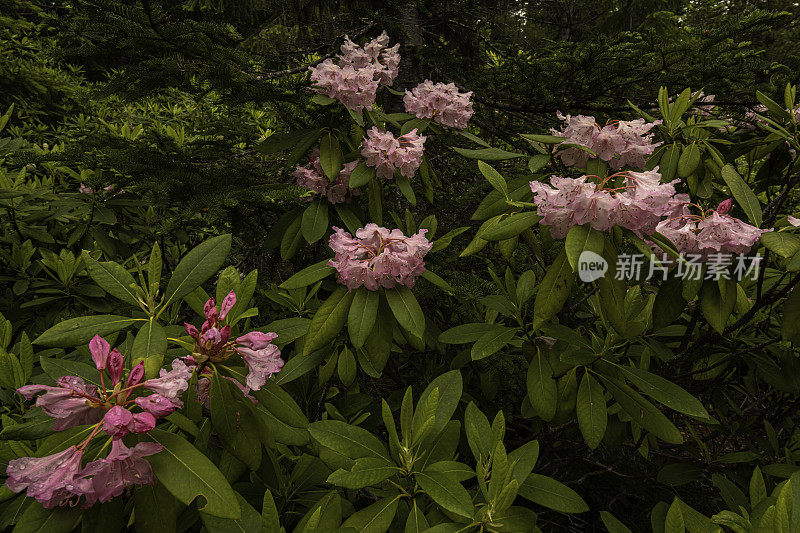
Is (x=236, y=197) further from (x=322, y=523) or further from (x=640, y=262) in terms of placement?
(x=640, y=262)

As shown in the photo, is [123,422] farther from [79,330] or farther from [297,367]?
[297,367]

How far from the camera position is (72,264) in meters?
2.11

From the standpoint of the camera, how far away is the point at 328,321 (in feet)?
4.58

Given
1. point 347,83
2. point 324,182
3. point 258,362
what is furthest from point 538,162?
point 258,362

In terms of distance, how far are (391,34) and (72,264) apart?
2.18 meters

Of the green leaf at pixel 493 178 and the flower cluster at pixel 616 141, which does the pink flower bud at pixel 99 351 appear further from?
the flower cluster at pixel 616 141

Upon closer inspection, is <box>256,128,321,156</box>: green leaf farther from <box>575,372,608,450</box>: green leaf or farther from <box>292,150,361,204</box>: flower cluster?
<box>575,372,608,450</box>: green leaf

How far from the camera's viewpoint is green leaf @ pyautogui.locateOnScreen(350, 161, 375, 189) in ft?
6.38

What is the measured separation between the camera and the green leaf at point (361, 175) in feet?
6.38

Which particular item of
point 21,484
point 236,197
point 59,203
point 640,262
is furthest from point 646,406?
point 59,203

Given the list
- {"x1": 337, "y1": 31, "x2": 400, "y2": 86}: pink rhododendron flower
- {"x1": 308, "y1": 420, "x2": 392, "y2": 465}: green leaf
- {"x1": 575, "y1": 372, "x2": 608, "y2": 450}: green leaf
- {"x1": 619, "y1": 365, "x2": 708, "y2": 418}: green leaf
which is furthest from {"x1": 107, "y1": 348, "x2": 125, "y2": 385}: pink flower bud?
{"x1": 337, "y1": 31, "x2": 400, "y2": 86}: pink rhododendron flower

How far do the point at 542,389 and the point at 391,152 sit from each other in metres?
1.15

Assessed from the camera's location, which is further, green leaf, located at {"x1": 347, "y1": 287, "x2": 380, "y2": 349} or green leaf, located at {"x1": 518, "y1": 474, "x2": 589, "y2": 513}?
green leaf, located at {"x1": 347, "y1": 287, "x2": 380, "y2": 349}

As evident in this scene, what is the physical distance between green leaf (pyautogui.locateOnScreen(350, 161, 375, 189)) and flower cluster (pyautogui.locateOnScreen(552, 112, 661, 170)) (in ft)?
2.73
